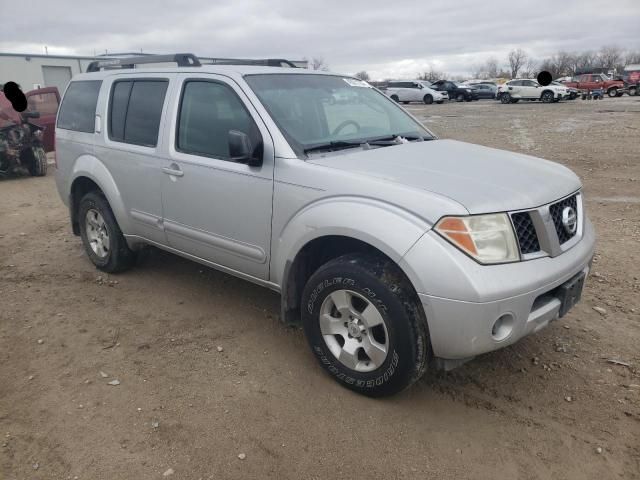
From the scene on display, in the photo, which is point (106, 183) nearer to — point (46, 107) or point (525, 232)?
point (525, 232)

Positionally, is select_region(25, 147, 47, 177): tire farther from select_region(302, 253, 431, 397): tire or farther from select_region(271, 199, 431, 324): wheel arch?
select_region(302, 253, 431, 397): tire

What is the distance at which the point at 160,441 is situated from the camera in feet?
8.95

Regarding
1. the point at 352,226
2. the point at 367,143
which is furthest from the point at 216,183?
the point at 352,226

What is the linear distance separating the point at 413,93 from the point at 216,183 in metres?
35.3

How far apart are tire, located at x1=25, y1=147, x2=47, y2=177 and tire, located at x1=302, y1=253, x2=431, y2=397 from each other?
9.79 m

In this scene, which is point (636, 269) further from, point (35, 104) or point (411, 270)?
point (35, 104)

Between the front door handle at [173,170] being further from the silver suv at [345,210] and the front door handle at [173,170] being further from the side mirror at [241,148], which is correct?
the side mirror at [241,148]

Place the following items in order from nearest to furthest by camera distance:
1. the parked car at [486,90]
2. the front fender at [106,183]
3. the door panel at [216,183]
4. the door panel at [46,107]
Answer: the door panel at [216,183] < the front fender at [106,183] < the door panel at [46,107] < the parked car at [486,90]

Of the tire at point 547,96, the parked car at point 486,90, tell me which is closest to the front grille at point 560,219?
the tire at point 547,96

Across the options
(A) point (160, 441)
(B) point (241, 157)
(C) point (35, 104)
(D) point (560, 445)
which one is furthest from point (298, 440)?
(C) point (35, 104)

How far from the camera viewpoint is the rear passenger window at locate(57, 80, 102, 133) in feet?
15.7

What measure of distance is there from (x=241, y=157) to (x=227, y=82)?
0.67 metres

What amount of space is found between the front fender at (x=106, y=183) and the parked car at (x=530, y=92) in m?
33.6

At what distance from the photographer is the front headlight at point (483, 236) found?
2547mm
